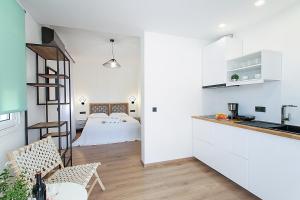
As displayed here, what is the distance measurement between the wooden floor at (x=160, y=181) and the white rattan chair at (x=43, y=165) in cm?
45

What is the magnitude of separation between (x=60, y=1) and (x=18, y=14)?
1.54ft

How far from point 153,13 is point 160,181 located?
2382mm

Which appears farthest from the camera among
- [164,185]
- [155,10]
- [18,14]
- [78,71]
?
[78,71]

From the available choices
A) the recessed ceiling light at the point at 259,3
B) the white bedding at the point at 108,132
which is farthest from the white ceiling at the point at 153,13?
the white bedding at the point at 108,132

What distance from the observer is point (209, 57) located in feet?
9.43

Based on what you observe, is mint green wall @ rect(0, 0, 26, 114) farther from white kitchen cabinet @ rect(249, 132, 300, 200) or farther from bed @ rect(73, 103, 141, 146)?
white kitchen cabinet @ rect(249, 132, 300, 200)

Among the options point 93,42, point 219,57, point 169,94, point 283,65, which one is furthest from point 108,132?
point 283,65

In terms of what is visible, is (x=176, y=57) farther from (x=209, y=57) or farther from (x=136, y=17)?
(x=136, y=17)

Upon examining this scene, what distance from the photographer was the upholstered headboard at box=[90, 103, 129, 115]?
5818 millimetres

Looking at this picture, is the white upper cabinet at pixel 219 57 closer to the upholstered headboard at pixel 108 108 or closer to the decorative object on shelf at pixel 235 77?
the decorative object on shelf at pixel 235 77

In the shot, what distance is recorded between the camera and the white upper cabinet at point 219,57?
253 centimetres

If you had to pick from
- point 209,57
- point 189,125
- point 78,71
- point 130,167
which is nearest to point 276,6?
point 209,57

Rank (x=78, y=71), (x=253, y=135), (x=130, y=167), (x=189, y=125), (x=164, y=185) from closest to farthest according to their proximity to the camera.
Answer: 1. (x=253, y=135)
2. (x=164, y=185)
3. (x=130, y=167)
4. (x=189, y=125)
5. (x=78, y=71)

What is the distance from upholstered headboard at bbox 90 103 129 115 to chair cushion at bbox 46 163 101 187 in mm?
4174
